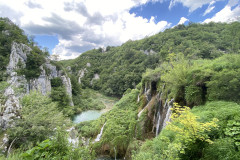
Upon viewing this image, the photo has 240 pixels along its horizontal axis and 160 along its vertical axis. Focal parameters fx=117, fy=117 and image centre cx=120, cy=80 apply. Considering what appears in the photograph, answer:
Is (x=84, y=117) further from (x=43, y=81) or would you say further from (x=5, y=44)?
(x=5, y=44)

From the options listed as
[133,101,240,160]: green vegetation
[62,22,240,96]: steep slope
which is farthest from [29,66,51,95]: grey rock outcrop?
[62,22,240,96]: steep slope

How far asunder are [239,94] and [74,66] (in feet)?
353

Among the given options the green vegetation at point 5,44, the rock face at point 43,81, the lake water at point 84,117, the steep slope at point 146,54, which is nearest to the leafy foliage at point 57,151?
the steep slope at point 146,54

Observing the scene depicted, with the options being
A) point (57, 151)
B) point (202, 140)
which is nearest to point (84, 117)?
point (57, 151)

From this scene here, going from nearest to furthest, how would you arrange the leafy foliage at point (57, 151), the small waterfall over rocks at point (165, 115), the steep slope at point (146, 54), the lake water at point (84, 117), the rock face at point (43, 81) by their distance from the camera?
the leafy foliage at point (57, 151) < the small waterfall over rocks at point (165, 115) < the rock face at point (43, 81) < the lake water at point (84, 117) < the steep slope at point (146, 54)

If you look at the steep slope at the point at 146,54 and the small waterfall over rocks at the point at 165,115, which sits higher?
the steep slope at the point at 146,54

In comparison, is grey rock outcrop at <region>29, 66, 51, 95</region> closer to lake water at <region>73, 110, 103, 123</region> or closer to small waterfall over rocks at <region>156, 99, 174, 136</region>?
lake water at <region>73, 110, 103, 123</region>

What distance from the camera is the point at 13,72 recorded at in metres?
25.5

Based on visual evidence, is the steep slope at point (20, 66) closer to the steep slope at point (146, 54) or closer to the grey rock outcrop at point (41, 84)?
the grey rock outcrop at point (41, 84)

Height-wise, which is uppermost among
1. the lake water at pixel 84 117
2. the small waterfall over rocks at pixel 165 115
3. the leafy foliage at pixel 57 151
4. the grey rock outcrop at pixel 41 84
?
the grey rock outcrop at pixel 41 84

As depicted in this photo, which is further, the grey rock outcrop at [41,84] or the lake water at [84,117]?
the lake water at [84,117]

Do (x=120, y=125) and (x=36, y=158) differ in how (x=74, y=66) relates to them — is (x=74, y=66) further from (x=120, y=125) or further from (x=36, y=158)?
(x=36, y=158)

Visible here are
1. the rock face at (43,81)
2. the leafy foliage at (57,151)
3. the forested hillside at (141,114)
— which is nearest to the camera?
the leafy foliage at (57,151)

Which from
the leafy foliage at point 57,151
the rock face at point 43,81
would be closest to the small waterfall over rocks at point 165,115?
the leafy foliage at point 57,151
